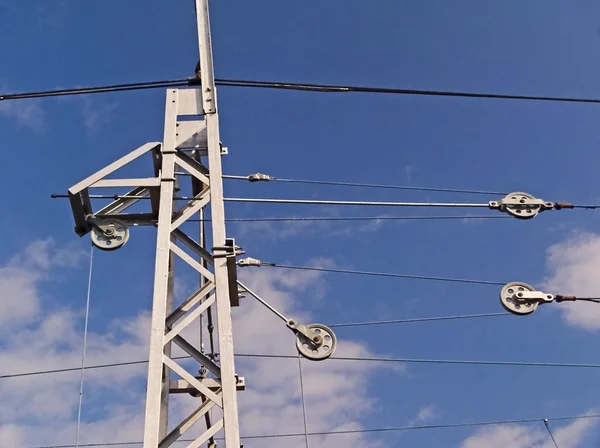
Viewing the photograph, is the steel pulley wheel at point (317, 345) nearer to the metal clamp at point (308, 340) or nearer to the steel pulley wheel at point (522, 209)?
the metal clamp at point (308, 340)

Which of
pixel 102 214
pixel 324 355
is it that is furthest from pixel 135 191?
pixel 324 355

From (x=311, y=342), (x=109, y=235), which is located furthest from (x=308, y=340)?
(x=109, y=235)

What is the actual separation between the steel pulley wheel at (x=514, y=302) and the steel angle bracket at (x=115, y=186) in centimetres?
435

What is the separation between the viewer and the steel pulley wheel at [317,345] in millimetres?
7324

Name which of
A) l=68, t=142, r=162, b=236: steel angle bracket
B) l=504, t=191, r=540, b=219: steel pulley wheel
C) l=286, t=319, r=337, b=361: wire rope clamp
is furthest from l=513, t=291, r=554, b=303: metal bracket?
l=68, t=142, r=162, b=236: steel angle bracket

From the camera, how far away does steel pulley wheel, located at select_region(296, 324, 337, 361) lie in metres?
7.32

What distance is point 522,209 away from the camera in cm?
853

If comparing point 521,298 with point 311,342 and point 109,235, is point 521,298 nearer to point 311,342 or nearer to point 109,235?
point 311,342

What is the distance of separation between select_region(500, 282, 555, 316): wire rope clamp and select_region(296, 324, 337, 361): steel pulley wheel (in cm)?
228

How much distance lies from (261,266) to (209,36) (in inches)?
112

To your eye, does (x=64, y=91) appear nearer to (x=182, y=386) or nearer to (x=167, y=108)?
(x=167, y=108)

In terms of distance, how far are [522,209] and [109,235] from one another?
16.8ft

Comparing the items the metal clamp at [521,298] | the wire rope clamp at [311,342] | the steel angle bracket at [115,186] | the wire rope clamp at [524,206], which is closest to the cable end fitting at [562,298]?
the metal clamp at [521,298]

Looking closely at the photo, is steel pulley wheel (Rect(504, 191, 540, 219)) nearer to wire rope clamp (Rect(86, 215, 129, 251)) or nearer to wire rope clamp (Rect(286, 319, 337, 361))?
wire rope clamp (Rect(286, 319, 337, 361))
